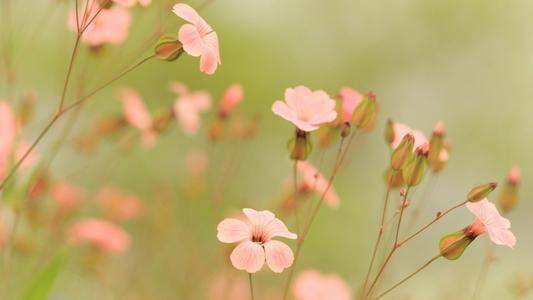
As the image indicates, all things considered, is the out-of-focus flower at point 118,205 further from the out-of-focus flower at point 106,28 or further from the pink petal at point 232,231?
the pink petal at point 232,231

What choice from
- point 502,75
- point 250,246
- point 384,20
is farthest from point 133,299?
point 384,20

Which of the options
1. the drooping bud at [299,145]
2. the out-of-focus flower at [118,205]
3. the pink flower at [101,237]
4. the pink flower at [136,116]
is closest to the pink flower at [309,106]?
the drooping bud at [299,145]

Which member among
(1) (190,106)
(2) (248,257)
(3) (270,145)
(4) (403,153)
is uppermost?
(3) (270,145)

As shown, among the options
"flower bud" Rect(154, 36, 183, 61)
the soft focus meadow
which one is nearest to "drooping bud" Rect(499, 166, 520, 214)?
the soft focus meadow

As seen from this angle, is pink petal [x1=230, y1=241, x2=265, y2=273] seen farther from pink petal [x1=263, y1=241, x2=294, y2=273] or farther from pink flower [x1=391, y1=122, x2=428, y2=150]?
pink flower [x1=391, y1=122, x2=428, y2=150]

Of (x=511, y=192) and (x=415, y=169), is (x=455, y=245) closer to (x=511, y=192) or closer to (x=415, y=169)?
(x=415, y=169)

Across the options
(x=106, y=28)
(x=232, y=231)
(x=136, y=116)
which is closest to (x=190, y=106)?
(x=136, y=116)
